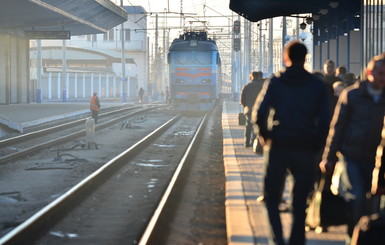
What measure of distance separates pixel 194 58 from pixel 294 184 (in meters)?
30.5

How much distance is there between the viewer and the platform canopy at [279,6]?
1811 centimetres

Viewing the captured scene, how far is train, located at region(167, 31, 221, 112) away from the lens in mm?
36406

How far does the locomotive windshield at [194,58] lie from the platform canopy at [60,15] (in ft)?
18.0

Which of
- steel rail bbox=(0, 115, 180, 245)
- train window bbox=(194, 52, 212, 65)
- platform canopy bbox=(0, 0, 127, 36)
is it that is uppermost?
platform canopy bbox=(0, 0, 127, 36)

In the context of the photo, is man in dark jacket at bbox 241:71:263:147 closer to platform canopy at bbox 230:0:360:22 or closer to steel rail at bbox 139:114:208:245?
platform canopy at bbox 230:0:360:22

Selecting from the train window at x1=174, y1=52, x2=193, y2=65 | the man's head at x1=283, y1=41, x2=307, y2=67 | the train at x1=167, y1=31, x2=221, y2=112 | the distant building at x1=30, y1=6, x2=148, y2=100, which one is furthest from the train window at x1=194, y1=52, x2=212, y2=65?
the distant building at x1=30, y1=6, x2=148, y2=100

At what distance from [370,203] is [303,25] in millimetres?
18378

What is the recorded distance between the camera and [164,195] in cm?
1173

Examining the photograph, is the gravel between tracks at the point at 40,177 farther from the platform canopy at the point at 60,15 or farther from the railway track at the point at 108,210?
the platform canopy at the point at 60,15

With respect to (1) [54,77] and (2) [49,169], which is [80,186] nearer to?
(2) [49,169]

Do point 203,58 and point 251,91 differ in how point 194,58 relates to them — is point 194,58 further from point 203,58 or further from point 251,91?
point 251,91

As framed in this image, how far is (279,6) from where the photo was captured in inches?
752

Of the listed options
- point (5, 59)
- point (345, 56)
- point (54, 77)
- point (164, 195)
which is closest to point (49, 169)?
point (164, 195)

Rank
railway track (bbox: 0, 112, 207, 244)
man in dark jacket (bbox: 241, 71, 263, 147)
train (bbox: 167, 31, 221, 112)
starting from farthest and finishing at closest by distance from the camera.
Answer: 1. train (bbox: 167, 31, 221, 112)
2. man in dark jacket (bbox: 241, 71, 263, 147)
3. railway track (bbox: 0, 112, 207, 244)
